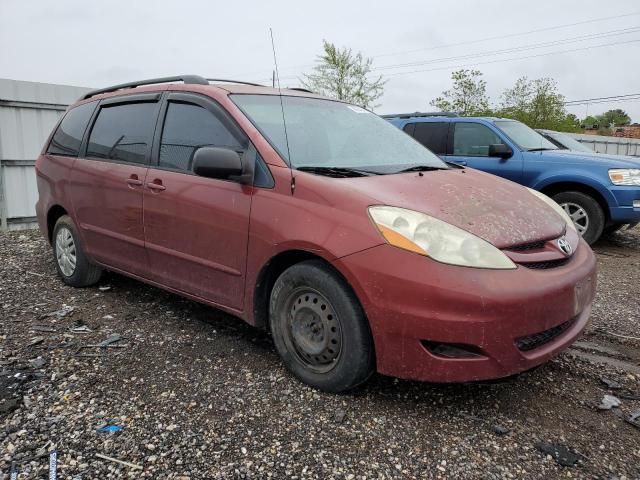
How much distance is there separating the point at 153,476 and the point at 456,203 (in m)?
1.93

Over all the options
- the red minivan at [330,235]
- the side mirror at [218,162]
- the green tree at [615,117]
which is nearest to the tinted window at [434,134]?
the red minivan at [330,235]

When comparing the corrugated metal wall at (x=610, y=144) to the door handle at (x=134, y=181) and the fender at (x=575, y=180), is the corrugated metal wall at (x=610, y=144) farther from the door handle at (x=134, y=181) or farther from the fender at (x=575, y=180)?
the door handle at (x=134, y=181)

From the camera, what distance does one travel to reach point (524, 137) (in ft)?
24.5

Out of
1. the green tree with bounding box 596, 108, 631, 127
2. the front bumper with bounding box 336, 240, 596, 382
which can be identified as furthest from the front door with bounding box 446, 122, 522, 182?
the green tree with bounding box 596, 108, 631, 127

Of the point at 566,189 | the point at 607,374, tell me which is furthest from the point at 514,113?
the point at 607,374

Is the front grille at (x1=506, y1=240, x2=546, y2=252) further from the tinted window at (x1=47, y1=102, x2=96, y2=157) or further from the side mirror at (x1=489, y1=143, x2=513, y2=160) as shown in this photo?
the side mirror at (x1=489, y1=143, x2=513, y2=160)

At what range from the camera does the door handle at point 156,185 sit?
342 centimetres

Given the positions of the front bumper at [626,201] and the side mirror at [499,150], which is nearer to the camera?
the front bumper at [626,201]

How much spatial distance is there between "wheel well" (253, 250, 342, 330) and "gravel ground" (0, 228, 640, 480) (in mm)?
307

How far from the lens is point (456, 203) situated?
2.66 metres

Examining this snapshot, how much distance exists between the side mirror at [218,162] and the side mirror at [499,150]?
507 cm

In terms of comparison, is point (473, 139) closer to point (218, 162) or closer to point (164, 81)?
point (164, 81)

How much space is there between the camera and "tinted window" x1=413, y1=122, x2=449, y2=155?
779 cm

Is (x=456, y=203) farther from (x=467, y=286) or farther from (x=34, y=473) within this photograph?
(x=34, y=473)
